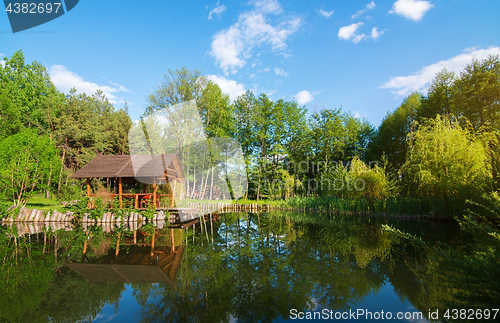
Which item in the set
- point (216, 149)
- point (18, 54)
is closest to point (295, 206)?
point (216, 149)

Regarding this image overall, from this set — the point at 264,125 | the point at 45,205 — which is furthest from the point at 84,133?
the point at 264,125

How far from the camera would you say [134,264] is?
5590mm

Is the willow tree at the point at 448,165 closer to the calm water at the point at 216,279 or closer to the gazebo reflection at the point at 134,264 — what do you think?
the calm water at the point at 216,279

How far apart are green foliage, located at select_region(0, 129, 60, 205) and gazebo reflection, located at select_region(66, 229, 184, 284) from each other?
9.26m

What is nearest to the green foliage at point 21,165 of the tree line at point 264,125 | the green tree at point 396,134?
the tree line at point 264,125

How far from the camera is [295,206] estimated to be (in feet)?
62.5

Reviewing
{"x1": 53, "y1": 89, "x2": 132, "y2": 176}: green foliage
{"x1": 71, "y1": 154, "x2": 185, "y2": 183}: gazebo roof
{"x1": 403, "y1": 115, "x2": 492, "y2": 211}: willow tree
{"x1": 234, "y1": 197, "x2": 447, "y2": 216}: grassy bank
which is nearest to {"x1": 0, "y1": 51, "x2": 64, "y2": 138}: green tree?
{"x1": 53, "y1": 89, "x2": 132, "y2": 176}: green foliage

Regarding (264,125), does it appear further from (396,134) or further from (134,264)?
(134,264)

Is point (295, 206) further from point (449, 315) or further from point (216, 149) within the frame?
point (449, 315)

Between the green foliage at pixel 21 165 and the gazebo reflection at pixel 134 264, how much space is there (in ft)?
30.4

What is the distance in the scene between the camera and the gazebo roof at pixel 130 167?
1286 centimetres

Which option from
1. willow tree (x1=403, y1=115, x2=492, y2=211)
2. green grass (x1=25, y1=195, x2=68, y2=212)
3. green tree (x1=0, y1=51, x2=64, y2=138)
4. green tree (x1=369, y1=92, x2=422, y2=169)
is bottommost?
green grass (x1=25, y1=195, x2=68, y2=212)

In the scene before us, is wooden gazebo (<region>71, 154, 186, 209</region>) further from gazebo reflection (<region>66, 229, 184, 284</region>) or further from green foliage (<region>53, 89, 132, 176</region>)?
green foliage (<region>53, 89, 132, 176</region>)

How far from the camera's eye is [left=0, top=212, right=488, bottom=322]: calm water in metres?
3.71
